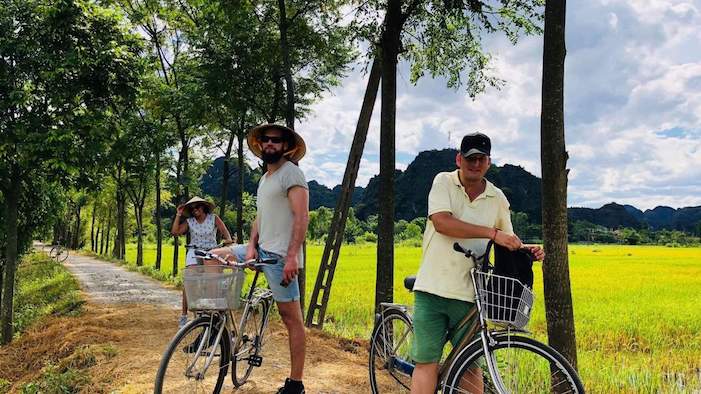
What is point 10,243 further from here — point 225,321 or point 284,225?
point 284,225

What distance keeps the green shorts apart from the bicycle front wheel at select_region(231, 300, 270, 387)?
64.6 inches

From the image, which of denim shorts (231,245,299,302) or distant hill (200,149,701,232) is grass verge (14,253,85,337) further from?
distant hill (200,149,701,232)

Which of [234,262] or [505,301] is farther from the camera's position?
[234,262]

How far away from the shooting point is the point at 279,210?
13.8 feet

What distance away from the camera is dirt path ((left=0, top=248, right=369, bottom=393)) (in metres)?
5.48

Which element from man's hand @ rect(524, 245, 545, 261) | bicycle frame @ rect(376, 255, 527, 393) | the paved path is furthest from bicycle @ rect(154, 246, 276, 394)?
the paved path

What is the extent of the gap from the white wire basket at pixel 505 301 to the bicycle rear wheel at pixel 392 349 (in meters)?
1.14

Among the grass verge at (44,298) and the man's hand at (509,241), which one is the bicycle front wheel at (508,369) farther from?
the grass verge at (44,298)

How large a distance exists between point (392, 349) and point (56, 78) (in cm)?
733

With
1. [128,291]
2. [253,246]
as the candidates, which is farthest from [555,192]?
[128,291]

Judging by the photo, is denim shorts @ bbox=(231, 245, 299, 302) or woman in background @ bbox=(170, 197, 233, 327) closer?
denim shorts @ bbox=(231, 245, 299, 302)

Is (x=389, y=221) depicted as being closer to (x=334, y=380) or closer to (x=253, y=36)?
(x=334, y=380)

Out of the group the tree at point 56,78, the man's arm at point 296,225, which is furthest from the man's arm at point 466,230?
the tree at point 56,78

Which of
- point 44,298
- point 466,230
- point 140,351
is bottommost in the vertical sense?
point 44,298
